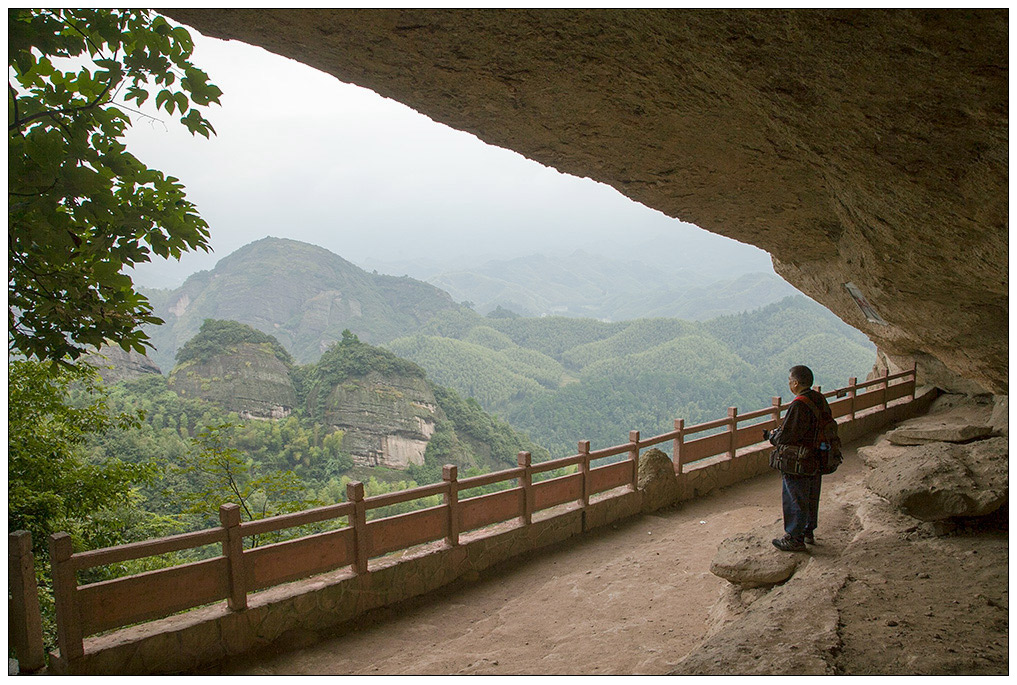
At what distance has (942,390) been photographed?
11812 millimetres

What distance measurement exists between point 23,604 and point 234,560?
125cm

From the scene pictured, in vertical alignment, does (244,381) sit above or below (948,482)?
below

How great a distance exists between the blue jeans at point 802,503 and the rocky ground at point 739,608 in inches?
7.3

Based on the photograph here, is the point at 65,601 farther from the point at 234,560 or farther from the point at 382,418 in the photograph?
the point at 382,418

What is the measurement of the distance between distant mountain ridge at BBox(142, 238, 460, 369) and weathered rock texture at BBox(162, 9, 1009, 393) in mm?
79908

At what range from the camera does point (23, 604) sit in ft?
12.4

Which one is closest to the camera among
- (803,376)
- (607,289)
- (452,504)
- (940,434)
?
(803,376)

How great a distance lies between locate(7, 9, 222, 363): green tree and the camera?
262cm

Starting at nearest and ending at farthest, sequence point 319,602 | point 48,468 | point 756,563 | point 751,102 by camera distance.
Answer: point 751,102 < point 756,563 < point 319,602 < point 48,468

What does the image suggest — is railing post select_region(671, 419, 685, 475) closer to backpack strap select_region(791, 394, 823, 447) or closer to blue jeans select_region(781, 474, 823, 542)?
blue jeans select_region(781, 474, 823, 542)

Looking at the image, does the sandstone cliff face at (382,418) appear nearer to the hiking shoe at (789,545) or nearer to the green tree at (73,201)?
the hiking shoe at (789,545)

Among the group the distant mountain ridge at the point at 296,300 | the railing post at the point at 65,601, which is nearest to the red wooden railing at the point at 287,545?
the railing post at the point at 65,601

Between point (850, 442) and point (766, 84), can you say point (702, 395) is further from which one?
point (766, 84)

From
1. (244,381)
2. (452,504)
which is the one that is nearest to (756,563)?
(452,504)
